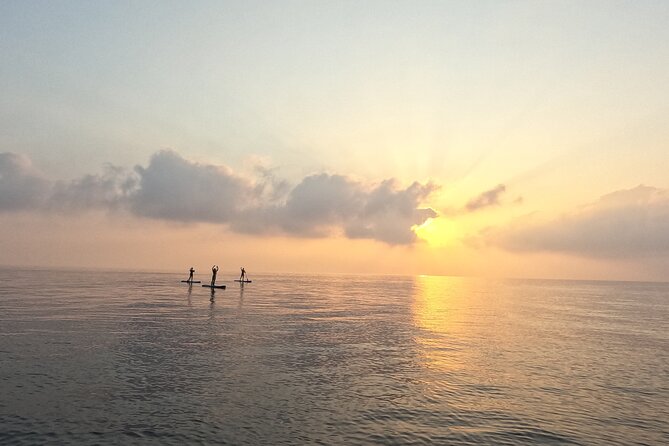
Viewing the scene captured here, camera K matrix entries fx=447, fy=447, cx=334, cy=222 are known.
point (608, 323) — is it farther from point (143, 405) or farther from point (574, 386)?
point (143, 405)

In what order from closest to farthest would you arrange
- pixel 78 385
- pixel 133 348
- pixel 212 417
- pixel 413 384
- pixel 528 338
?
pixel 212 417 < pixel 78 385 < pixel 413 384 < pixel 133 348 < pixel 528 338

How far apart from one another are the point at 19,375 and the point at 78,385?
3414 mm

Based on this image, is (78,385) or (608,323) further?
(608,323)

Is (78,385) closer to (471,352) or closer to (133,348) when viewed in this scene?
(133,348)

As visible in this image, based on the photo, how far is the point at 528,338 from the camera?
41031mm

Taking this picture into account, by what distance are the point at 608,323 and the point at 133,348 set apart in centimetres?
5659

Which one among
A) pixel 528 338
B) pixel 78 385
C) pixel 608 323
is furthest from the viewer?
pixel 608 323

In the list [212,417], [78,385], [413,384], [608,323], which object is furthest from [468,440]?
[608,323]

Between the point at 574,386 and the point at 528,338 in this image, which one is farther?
the point at 528,338

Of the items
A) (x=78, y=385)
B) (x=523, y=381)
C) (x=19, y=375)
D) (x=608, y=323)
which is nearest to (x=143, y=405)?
(x=78, y=385)

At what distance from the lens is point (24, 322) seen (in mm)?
35750

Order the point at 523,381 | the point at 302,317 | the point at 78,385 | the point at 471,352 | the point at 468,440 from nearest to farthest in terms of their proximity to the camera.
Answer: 1. the point at 468,440
2. the point at 78,385
3. the point at 523,381
4. the point at 471,352
5. the point at 302,317

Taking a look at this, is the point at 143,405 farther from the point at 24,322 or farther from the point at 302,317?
the point at 302,317

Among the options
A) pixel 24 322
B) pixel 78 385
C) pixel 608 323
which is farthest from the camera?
pixel 608 323
